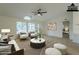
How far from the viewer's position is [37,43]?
2182mm

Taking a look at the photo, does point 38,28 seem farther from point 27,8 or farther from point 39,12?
point 27,8

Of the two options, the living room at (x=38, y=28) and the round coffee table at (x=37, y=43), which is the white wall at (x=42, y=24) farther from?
the round coffee table at (x=37, y=43)

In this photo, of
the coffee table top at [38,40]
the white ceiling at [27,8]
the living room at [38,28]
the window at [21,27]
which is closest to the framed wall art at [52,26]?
the living room at [38,28]

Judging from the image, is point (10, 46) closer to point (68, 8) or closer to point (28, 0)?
point (28, 0)

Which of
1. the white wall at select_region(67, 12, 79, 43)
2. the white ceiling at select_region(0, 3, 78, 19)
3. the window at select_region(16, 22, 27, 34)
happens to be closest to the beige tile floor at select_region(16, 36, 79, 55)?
the white wall at select_region(67, 12, 79, 43)

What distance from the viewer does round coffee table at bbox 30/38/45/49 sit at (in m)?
2.18

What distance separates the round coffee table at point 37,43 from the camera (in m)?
2.18

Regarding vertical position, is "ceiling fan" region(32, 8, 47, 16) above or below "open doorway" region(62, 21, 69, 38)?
above

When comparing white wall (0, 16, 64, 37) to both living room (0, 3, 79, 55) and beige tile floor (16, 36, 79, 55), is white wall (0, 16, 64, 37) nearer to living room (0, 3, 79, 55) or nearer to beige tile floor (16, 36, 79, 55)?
living room (0, 3, 79, 55)

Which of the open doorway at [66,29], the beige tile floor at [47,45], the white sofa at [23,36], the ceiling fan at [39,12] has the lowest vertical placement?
the beige tile floor at [47,45]

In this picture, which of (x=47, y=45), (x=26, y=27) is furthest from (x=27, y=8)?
(x=47, y=45)

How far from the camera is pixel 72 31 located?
2.19 metres

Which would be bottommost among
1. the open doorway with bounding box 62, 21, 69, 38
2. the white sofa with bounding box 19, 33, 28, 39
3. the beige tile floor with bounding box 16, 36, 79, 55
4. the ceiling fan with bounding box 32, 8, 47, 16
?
the beige tile floor with bounding box 16, 36, 79, 55

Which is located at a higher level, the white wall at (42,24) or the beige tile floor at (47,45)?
the white wall at (42,24)
